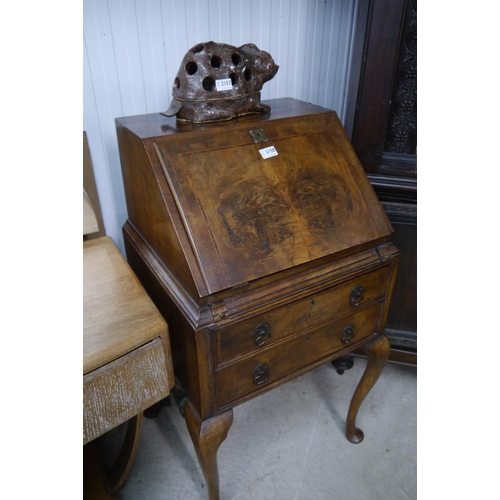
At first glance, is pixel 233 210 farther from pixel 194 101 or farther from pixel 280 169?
pixel 194 101

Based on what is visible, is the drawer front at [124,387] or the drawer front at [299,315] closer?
the drawer front at [124,387]

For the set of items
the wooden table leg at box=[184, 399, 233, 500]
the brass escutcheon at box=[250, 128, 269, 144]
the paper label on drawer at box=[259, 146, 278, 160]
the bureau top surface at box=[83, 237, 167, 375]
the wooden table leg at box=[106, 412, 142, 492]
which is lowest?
the wooden table leg at box=[106, 412, 142, 492]

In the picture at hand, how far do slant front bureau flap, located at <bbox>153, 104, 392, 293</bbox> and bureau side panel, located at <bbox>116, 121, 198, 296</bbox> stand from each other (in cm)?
4

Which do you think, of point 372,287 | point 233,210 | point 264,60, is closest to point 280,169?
point 233,210

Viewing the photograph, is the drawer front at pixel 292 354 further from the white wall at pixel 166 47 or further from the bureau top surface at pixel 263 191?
the white wall at pixel 166 47

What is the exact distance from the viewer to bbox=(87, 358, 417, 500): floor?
4.80 ft

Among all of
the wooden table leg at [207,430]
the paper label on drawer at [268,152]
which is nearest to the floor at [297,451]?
the wooden table leg at [207,430]

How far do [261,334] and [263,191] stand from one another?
14.0 inches

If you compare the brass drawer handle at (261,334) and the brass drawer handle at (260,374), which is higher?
the brass drawer handle at (261,334)

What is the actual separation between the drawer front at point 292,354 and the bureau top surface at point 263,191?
0.23 m

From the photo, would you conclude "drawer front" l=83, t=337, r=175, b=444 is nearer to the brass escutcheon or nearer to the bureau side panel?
the bureau side panel

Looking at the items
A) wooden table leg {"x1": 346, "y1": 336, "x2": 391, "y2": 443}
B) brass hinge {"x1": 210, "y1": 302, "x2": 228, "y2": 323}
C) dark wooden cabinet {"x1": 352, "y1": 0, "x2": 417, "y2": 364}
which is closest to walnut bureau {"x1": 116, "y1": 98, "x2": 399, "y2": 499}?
brass hinge {"x1": 210, "y1": 302, "x2": 228, "y2": 323}

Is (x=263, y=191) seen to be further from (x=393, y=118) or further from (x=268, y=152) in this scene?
(x=393, y=118)

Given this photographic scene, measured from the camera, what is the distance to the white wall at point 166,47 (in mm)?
1305
